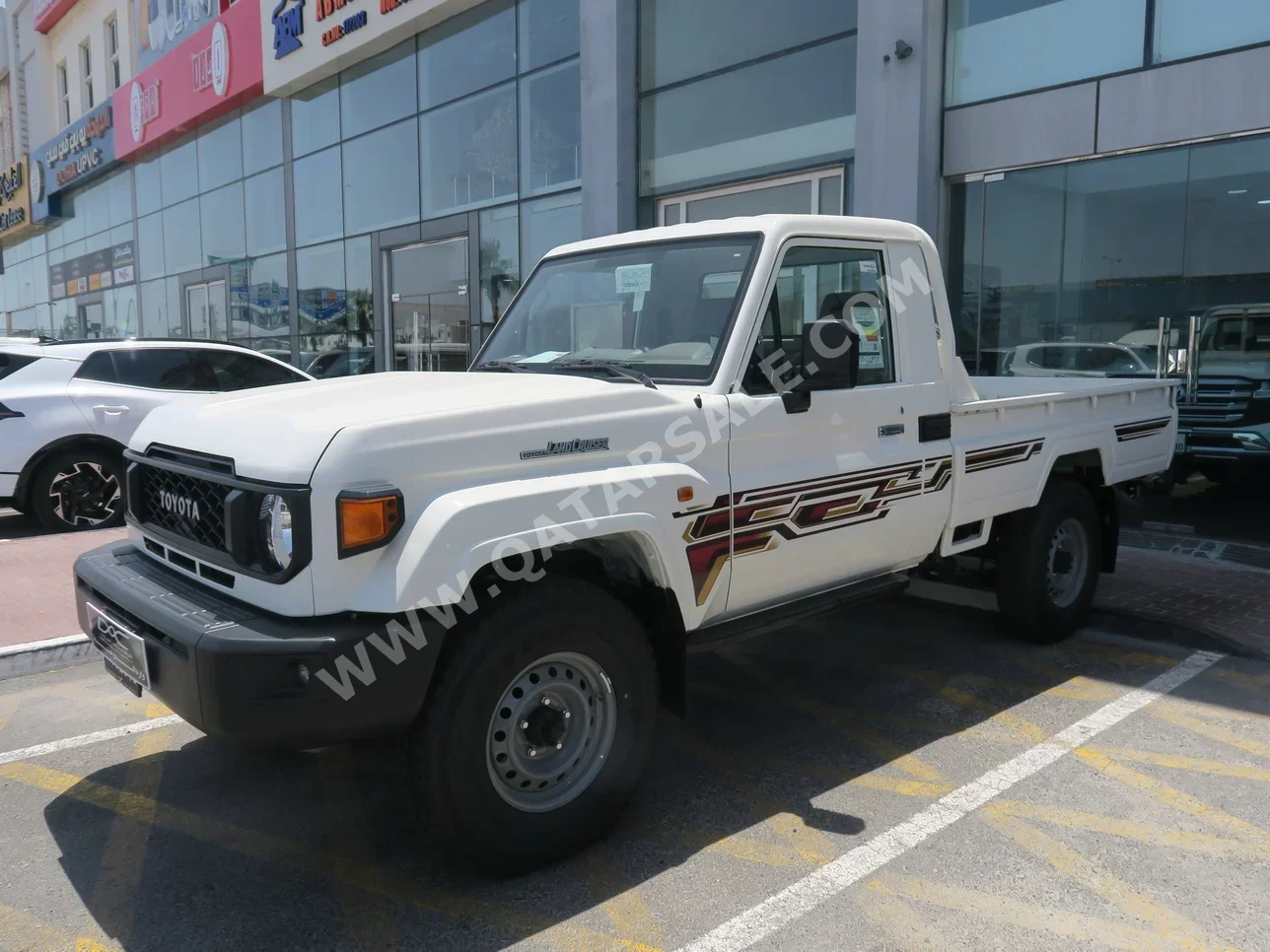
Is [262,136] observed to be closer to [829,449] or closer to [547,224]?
[547,224]

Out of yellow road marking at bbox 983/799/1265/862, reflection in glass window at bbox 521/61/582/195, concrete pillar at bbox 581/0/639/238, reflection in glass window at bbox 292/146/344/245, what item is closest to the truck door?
yellow road marking at bbox 983/799/1265/862

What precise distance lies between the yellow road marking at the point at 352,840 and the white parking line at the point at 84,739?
3.18ft

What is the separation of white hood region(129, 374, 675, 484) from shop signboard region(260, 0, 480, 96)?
12.2 m

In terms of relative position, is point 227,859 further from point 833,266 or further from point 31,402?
point 31,402

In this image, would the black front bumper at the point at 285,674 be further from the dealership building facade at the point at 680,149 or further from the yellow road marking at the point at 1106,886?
the dealership building facade at the point at 680,149

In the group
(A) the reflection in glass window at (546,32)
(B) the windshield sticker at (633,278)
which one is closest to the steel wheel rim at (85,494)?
(B) the windshield sticker at (633,278)

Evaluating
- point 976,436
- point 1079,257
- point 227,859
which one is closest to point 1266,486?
point 1079,257

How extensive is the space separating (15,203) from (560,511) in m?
39.4

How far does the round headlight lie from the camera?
2820 millimetres

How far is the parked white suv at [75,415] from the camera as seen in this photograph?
8297 millimetres

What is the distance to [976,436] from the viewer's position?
15.1 feet

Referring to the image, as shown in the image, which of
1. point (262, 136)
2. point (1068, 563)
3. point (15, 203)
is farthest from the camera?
Result: point (15, 203)

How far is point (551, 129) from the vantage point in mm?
13219

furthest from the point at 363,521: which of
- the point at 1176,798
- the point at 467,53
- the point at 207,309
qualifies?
the point at 207,309
